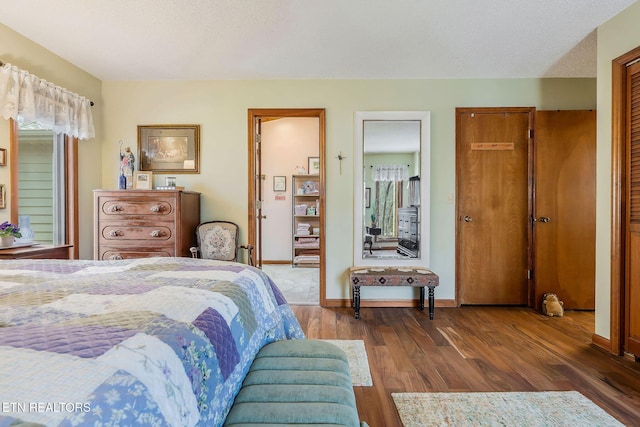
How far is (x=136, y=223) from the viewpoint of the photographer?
3154 millimetres

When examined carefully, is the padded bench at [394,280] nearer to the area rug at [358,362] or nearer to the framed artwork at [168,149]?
the area rug at [358,362]

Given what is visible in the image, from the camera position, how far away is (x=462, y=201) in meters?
3.67

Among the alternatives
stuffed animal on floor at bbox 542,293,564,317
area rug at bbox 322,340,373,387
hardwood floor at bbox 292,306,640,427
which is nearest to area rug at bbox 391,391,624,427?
hardwood floor at bbox 292,306,640,427

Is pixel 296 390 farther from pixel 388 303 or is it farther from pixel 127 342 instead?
pixel 388 303

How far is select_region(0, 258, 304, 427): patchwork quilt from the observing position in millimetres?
553

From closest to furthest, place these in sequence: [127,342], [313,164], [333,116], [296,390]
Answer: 1. [127,342]
2. [296,390]
3. [333,116]
4. [313,164]

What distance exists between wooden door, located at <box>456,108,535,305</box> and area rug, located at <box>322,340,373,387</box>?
1.65 m

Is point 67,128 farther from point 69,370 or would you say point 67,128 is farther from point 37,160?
point 69,370

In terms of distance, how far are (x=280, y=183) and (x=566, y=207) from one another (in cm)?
442

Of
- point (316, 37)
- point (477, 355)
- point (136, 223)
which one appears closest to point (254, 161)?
point (136, 223)

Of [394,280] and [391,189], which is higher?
[391,189]

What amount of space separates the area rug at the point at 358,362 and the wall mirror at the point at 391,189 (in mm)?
1166

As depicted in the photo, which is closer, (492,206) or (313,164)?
(492,206)

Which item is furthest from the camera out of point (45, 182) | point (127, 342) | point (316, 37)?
point (45, 182)
